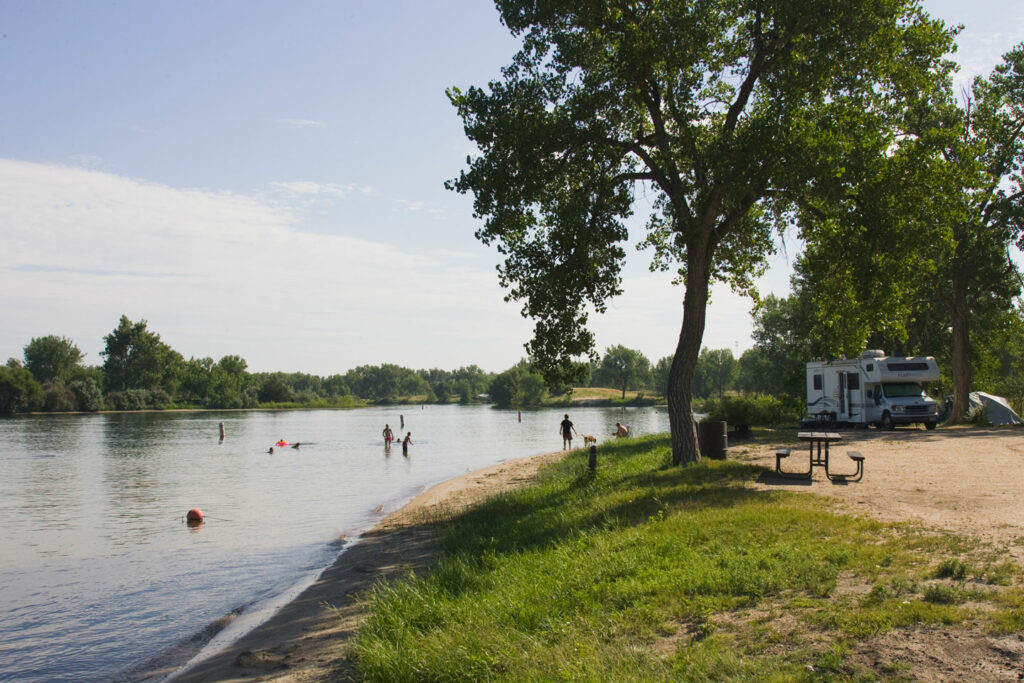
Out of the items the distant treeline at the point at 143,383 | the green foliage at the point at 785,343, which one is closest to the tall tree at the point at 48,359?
the distant treeline at the point at 143,383

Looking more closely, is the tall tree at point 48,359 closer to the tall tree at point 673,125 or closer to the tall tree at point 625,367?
the tall tree at point 625,367

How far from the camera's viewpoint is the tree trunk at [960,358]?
1388 inches

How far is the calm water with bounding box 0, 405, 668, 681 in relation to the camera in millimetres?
11547

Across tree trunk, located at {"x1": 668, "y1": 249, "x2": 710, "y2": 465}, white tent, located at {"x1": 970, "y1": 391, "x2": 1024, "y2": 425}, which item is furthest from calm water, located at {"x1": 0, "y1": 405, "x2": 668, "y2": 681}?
white tent, located at {"x1": 970, "y1": 391, "x2": 1024, "y2": 425}

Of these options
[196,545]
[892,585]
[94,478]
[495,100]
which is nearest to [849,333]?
[495,100]

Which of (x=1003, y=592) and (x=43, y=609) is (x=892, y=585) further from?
(x=43, y=609)

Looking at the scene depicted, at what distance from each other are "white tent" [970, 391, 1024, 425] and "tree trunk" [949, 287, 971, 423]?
1.88 feet

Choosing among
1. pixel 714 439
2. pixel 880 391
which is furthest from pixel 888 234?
pixel 880 391

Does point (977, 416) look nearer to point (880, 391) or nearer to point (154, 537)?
point (880, 391)

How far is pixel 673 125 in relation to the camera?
19109 millimetres

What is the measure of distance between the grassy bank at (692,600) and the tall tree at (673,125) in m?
7.49

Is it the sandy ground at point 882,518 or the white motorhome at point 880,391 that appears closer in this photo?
the sandy ground at point 882,518

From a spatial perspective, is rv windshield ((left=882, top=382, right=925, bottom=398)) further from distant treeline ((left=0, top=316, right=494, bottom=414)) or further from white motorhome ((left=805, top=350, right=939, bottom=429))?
distant treeline ((left=0, top=316, right=494, bottom=414))

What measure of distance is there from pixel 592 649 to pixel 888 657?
7.84 feet
